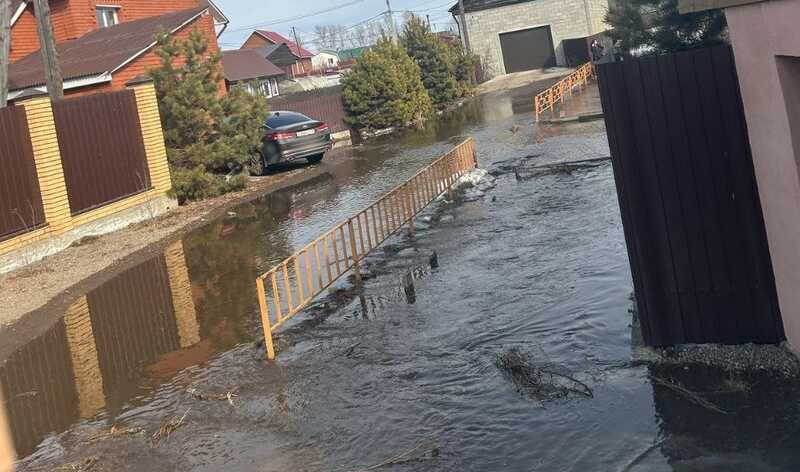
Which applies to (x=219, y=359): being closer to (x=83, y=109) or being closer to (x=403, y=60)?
(x=83, y=109)

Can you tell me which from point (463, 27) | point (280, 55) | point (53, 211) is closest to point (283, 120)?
point (53, 211)

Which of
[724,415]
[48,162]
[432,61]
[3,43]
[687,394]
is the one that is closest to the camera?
[724,415]

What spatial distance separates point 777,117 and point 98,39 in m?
23.4

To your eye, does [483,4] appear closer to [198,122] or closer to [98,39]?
[98,39]

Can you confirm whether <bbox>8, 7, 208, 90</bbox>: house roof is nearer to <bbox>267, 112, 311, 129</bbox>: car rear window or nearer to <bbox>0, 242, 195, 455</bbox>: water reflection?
<bbox>267, 112, 311, 129</bbox>: car rear window

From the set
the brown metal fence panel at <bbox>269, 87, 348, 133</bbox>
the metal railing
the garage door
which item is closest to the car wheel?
the brown metal fence panel at <bbox>269, 87, 348, 133</bbox>

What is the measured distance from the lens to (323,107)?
30172 mm

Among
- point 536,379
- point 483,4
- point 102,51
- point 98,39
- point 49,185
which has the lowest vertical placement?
point 536,379

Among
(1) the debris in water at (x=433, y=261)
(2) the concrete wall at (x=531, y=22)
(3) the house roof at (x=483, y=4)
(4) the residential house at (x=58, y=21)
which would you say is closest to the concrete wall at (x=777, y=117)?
(1) the debris in water at (x=433, y=261)

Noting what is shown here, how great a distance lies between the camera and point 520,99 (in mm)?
33688

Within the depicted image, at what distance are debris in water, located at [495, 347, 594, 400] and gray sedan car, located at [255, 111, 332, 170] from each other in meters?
14.1

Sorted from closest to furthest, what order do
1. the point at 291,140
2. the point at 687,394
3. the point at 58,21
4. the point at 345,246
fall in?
1. the point at 687,394
2. the point at 345,246
3. the point at 291,140
4. the point at 58,21

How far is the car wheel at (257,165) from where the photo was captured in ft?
65.9

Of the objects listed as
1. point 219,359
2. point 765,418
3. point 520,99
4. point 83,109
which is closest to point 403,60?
point 520,99
